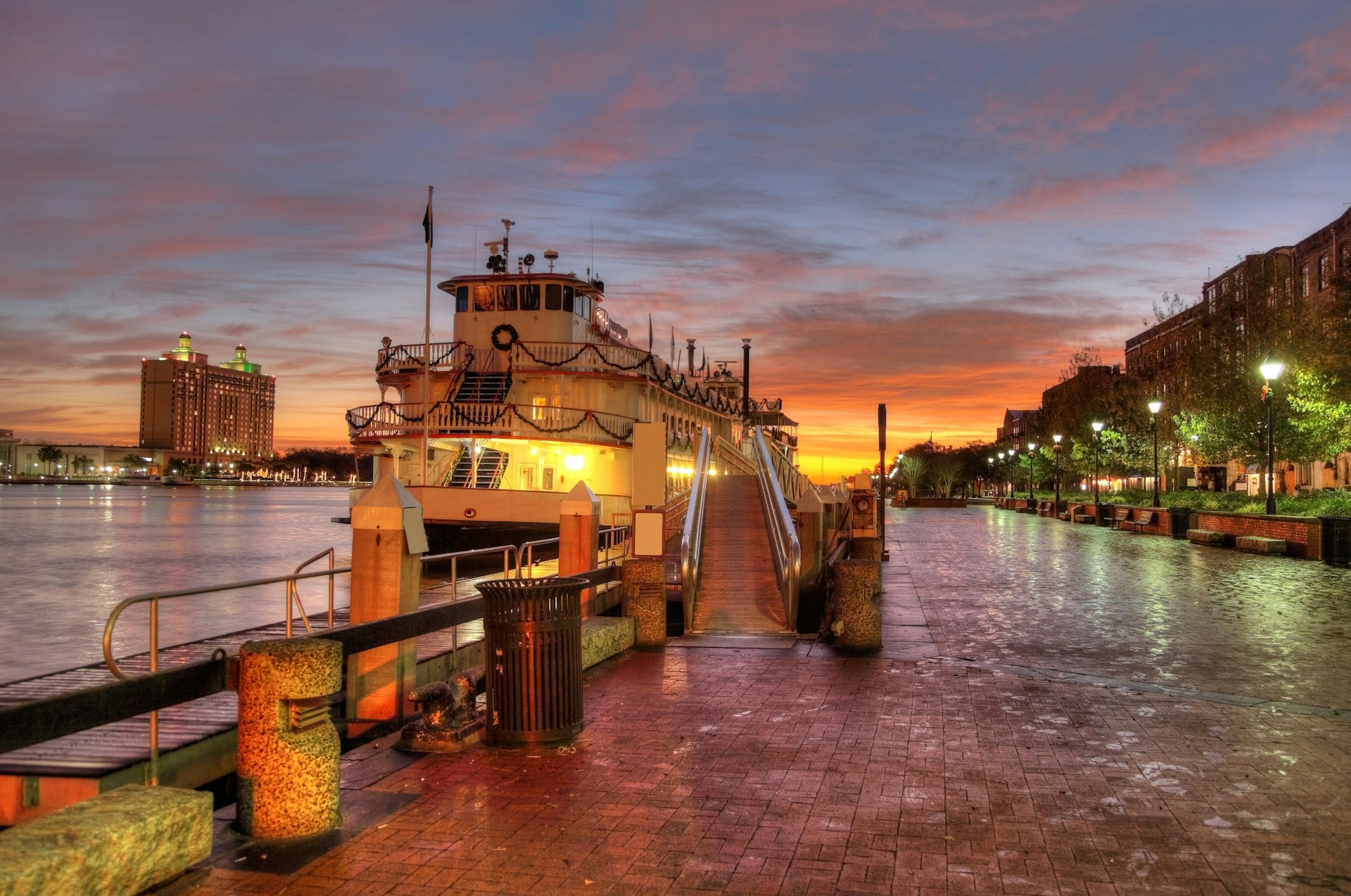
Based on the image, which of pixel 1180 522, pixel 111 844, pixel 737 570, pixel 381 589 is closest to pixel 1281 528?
pixel 1180 522

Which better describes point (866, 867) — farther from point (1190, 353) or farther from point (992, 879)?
point (1190, 353)

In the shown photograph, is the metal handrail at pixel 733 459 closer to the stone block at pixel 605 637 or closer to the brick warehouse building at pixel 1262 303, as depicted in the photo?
the brick warehouse building at pixel 1262 303

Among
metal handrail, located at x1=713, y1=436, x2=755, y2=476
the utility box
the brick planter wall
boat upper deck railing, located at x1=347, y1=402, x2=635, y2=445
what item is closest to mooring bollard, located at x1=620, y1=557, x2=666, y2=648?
the utility box

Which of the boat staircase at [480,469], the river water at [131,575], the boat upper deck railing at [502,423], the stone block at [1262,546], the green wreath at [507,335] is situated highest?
the green wreath at [507,335]

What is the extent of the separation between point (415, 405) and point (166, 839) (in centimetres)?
2912

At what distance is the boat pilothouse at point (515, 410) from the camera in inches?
1192

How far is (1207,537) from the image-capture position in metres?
28.0

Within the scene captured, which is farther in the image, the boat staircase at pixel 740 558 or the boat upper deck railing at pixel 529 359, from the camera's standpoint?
the boat upper deck railing at pixel 529 359

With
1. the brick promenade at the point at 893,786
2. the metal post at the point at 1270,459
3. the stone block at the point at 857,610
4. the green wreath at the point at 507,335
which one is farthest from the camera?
the green wreath at the point at 507,335

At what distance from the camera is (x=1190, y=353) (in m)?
38.2

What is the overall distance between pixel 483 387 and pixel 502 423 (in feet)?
8.06

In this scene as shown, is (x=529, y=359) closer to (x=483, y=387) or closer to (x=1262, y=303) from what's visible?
(x=483, y=387)

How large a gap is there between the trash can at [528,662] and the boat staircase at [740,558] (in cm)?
546

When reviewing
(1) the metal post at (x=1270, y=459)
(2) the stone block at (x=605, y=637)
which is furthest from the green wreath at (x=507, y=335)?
(2) the stone block at (x=605, y=637)
